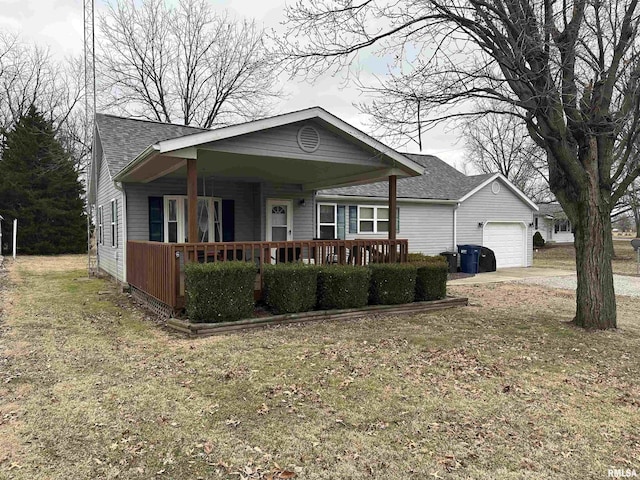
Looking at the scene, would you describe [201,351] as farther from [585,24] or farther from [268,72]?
[585,24]

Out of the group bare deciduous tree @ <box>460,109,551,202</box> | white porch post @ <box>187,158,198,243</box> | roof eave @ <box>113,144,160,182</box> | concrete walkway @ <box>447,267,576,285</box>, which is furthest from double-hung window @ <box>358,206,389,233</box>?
bare deciduous tree @ <box>460,109,551,202</box>

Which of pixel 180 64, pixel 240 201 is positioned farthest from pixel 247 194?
pixel 180 64

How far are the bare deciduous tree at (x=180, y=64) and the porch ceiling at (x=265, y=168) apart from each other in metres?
16.0

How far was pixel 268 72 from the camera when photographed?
7.51 metres

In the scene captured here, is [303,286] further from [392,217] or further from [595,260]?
[595,260]

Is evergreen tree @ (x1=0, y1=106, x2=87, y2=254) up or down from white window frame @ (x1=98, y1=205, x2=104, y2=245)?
up

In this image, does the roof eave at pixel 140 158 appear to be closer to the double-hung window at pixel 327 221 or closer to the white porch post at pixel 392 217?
the white porch post at pixel 392 217

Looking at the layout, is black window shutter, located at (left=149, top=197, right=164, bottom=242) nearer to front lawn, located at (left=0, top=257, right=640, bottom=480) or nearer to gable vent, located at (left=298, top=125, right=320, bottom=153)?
front lawn, located at (left=0, top=257, right=640, bottom=480)

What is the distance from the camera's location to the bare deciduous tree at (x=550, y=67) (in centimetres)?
607

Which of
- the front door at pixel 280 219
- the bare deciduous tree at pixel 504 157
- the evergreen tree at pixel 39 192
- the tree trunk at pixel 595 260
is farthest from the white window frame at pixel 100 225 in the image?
the bare deciduous tree at pixel 504 157

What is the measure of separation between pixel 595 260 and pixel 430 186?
35.8 feet

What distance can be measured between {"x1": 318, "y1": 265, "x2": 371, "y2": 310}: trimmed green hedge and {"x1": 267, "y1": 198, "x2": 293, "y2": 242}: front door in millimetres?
4598

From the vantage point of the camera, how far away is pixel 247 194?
38.5 ft

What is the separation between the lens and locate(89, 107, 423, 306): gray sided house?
23.8 feet
